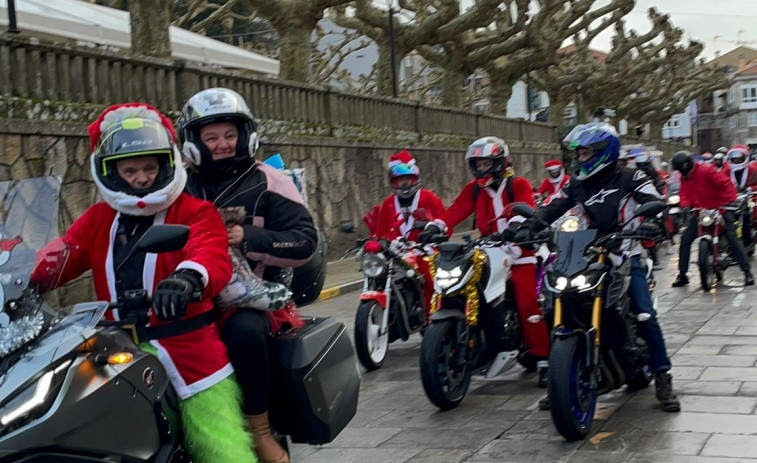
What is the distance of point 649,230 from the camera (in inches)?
238

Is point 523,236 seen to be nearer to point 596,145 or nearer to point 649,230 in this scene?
point 596,145

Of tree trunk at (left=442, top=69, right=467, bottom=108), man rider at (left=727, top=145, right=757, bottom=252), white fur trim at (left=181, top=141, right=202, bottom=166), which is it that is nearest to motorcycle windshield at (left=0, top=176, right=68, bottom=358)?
white fur trim at (left=181, top=141, right=202, bottom=166)

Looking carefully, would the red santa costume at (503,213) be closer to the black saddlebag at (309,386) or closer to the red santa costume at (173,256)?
the black saddlebag at (309,386)

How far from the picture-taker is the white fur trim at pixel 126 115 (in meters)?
3.75

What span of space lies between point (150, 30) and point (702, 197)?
8.14m

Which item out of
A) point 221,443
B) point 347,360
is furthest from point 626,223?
point 221,443

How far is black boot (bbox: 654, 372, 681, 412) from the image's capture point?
20.6ft

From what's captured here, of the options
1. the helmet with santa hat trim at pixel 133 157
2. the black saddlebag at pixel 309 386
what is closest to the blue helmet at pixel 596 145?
the black saddlebag at pixel 309 386

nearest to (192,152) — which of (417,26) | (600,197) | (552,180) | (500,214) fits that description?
(600,197)

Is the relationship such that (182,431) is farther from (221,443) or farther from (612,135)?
(612,135)

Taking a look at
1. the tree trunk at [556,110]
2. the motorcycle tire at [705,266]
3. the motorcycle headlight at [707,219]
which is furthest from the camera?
the tree trunk at [556,110]

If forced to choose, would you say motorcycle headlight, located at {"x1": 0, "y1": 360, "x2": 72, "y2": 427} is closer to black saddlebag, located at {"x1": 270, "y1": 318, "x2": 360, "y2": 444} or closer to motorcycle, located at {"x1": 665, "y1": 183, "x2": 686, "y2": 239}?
black saddlebag, located at {"x1": 270, "y1": 318, "x2": 360, "y2": 444}

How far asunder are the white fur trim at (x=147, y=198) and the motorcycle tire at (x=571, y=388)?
2.60 m

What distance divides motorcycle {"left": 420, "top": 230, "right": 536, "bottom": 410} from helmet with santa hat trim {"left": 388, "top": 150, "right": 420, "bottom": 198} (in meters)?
2.12
